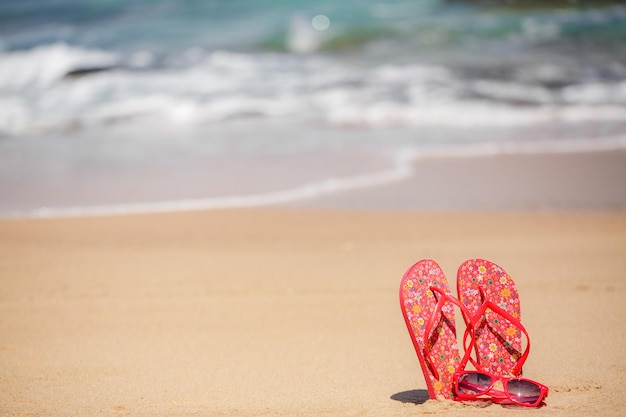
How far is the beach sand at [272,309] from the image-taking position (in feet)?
9.33

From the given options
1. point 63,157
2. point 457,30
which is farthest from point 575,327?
point 457,30

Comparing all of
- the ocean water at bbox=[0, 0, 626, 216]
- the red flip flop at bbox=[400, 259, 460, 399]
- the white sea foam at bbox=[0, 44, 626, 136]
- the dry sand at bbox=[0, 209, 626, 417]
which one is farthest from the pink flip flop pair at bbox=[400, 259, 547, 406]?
the white sea foam at bbox=[0, 44, 626, 136]

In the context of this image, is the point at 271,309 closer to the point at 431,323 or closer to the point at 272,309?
the point at 272,309

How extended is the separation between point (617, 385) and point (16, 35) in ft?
59.5

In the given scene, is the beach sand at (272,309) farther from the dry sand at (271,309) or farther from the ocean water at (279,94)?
the ocean water at (279,94)

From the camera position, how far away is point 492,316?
9.22 ft

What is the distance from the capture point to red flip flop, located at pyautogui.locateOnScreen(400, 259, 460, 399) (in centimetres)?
267

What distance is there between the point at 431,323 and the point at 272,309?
1.34 meters

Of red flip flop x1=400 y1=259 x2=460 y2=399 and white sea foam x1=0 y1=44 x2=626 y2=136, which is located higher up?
white sea foam x1=0 y1=44 x2=626 y2=136

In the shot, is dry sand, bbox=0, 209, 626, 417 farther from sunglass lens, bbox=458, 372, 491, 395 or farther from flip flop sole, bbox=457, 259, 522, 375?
flip flop sole, bbox=457, 259, 522, 375

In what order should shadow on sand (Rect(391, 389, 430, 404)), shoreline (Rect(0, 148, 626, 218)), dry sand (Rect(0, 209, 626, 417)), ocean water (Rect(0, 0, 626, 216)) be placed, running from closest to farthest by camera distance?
1. shadow on sand (Rect(391, 389, 430, 404))
2. dry sand (Rect(0, 209, 626, 417))
3. shoreline (Rect(0, 148, 626, 218))
4. ocean water (Rect(0, 0, 626, 216))

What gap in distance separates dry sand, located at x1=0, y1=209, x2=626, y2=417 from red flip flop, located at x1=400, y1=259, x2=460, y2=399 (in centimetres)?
11

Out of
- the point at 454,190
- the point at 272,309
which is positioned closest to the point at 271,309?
the point at 272,309

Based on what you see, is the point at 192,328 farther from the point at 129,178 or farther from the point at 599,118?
the point at 599,118
